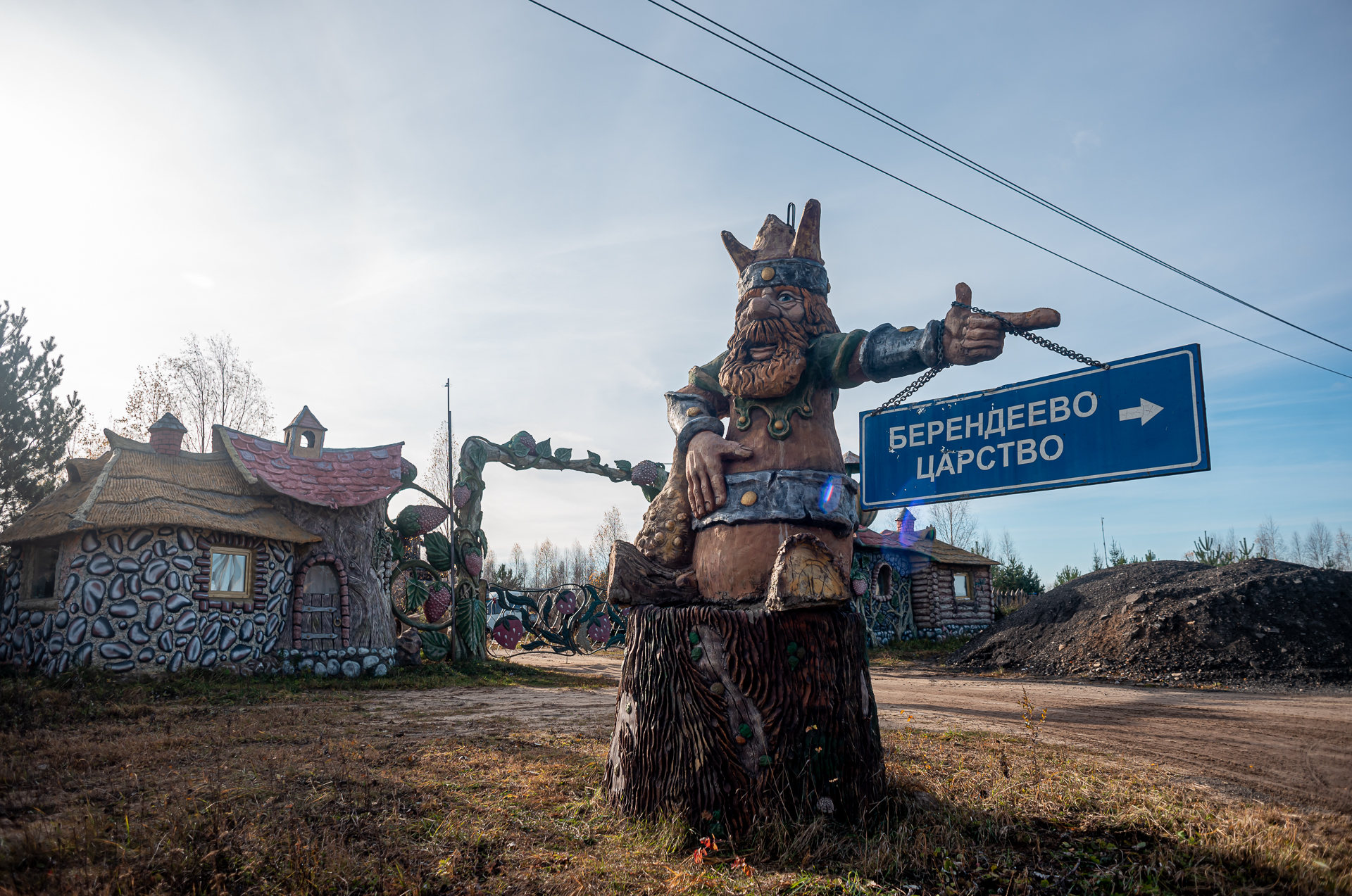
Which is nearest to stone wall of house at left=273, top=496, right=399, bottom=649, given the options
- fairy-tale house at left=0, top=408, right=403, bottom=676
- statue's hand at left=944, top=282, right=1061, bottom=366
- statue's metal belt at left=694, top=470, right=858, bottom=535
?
fairy-tale house at left=0, top=408, right=403, bottom=676

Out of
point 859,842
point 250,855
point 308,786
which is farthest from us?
point 308,786

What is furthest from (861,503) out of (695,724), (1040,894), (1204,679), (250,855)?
(1204,679)

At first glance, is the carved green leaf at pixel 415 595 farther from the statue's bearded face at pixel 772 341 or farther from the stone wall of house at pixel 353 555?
the statue's bearded face at pixel 772 341

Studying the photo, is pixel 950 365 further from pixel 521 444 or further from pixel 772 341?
pixel 521 444

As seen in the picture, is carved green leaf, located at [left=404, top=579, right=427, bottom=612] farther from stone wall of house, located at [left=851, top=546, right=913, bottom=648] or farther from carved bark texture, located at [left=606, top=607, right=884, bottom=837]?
stone wall of house, located at [left=851, top=546, right=913, bottom=648]

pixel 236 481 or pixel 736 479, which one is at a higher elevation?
pixel 236 481

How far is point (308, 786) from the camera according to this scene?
14.4 ft

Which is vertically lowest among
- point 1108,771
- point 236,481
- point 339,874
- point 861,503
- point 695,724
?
point 1108,771

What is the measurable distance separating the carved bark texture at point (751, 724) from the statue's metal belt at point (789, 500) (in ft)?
1.50

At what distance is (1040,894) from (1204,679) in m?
11.0

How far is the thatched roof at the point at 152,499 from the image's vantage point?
10602mm

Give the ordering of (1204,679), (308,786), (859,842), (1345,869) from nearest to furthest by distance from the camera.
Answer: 1. (1345,869)
2. (859,842)
3. (308,786)
4. (1204,679)

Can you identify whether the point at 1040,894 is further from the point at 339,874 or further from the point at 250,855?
the point at 250,855

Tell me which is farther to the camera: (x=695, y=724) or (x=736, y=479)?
(x=736, y=479)
